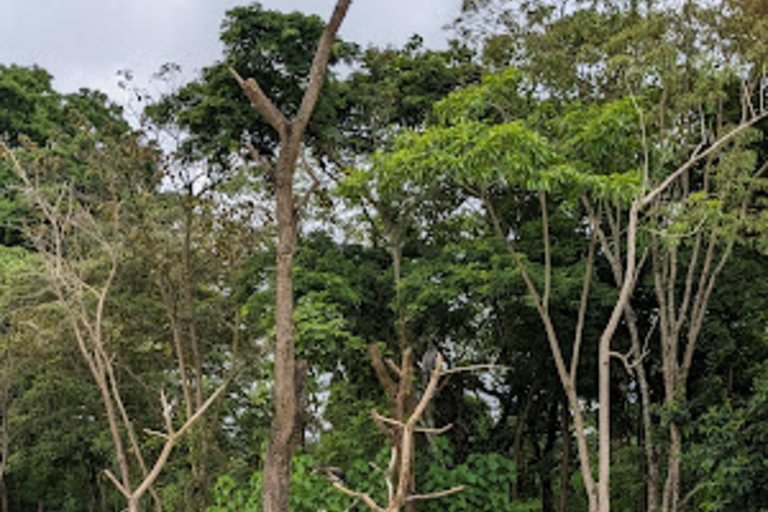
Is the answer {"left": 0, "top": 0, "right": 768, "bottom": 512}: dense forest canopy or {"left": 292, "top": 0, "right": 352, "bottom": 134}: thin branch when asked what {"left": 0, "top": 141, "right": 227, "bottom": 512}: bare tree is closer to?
{"left": 0, "top": 0, "right": 768, "bottom": 512}: dense forest canopy

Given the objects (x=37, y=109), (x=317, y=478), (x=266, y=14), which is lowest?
(x=317, y=478)

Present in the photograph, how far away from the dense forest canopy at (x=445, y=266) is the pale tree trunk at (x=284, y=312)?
21mm

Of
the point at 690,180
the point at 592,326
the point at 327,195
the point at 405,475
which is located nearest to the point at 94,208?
the point at 327,195

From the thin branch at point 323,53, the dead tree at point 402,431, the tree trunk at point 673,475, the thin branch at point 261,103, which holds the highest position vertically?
the thin branch at point 323,53

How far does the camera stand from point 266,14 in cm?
1121

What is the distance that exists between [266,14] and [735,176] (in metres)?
5.29

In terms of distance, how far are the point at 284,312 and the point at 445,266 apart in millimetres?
3907

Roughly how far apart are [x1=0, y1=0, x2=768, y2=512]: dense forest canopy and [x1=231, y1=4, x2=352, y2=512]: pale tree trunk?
0.07 ft

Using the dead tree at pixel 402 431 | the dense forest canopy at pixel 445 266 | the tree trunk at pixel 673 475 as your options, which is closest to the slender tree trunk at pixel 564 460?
the dense forest canopy at pixel 445 266

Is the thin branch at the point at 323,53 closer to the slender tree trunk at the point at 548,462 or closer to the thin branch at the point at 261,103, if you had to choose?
the thin branch at the point at 261,103

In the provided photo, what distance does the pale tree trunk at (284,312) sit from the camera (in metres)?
6.62

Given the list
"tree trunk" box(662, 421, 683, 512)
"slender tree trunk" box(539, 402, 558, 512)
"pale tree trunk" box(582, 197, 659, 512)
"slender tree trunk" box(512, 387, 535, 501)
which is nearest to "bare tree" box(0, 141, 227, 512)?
"slender tree trunk" box(512, 387, 535, 501)

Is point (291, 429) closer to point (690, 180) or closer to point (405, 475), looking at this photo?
point (405, 475)

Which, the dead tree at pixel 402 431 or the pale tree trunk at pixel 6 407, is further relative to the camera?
the pale tree trunk at pixel 6 407
